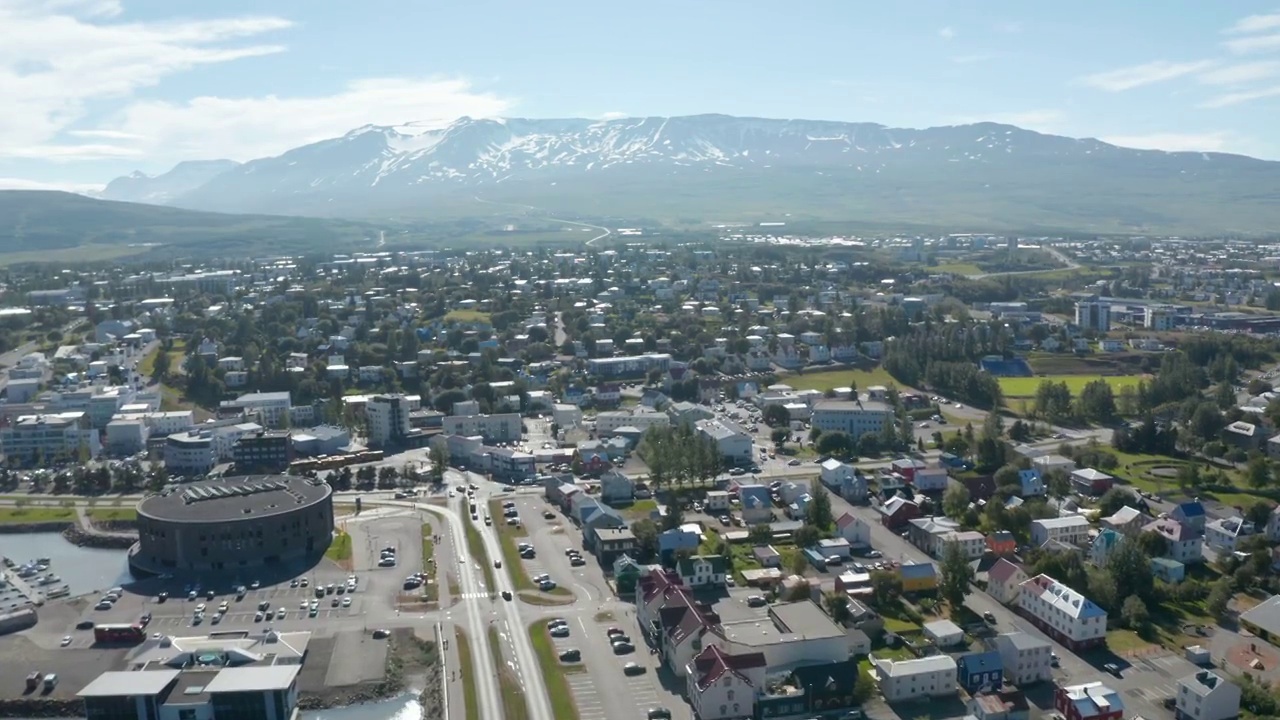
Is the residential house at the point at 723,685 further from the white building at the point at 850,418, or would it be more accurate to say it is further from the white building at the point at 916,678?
the white building at the point at 850,418

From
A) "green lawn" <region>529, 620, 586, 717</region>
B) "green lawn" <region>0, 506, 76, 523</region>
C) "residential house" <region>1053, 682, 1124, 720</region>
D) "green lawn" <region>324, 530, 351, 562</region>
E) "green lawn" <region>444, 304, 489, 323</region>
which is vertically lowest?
"green lawn" <region>0, 506, 76, 523</region>

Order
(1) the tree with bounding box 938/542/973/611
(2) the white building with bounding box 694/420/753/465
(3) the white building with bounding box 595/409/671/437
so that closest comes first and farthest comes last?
(1) the tree with bounding box 938/542/973/611 < (2) the white building with bounding box 694/420/753/465 < (3) the white building with bounding box 595/409/671/437

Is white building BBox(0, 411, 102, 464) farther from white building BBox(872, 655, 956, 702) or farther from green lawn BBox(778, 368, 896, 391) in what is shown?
white building BBox(872, 655, 956, 702)

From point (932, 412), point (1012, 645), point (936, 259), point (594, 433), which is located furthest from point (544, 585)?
point (936, 259)

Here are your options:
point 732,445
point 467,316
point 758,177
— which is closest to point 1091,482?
point 732,445

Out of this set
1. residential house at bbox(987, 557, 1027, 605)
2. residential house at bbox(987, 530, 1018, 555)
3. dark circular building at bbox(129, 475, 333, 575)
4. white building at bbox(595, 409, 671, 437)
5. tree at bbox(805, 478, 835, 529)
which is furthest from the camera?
white building at bbox(595, 409, 671, 437)

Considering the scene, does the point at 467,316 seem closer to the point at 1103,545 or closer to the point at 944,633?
the point at 1103,545

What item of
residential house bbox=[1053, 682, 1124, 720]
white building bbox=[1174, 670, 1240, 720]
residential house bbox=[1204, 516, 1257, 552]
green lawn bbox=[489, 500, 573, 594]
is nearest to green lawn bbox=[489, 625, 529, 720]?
green lawn bbox=[489, 500, 573, 594]
